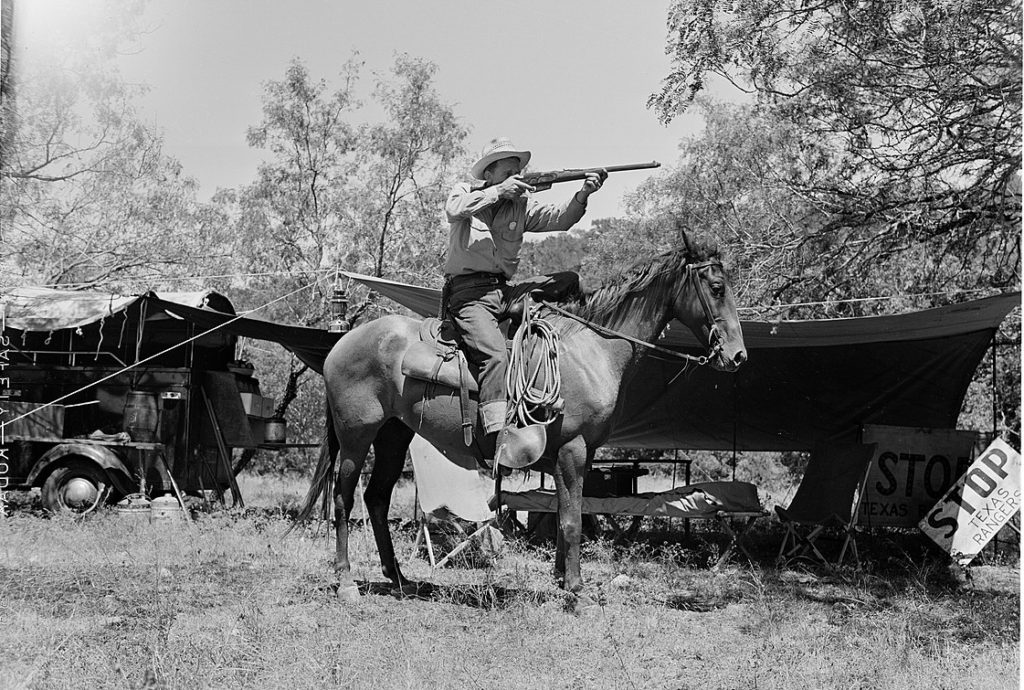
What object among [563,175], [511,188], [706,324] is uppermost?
[563,175]

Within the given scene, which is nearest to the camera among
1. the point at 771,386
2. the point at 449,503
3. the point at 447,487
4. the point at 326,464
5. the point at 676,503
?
the point at 326,464

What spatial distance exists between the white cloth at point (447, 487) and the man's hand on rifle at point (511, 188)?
100 inches

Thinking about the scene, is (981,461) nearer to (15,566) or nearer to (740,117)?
(15,566)

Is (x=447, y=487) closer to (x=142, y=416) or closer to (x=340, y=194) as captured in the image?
(x=142, y=416)

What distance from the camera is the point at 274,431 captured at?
10.7m

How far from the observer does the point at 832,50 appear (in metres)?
6.98

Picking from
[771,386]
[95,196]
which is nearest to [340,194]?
[95,196]

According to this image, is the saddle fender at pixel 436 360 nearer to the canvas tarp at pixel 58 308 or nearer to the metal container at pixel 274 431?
the canvas tarp at pixel 58 308

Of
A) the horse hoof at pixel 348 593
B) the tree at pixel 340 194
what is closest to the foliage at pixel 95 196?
the tree at pixel 340 194

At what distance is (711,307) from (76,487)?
692 centimetres

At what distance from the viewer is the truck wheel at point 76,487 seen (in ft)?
29.5

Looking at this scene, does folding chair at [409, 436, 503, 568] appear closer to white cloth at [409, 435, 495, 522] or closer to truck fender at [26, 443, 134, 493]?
white cloth at [409, 435, 495, 522]

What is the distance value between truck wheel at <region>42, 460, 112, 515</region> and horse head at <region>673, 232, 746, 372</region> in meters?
6.48

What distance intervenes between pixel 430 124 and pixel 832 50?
9.57 metres
